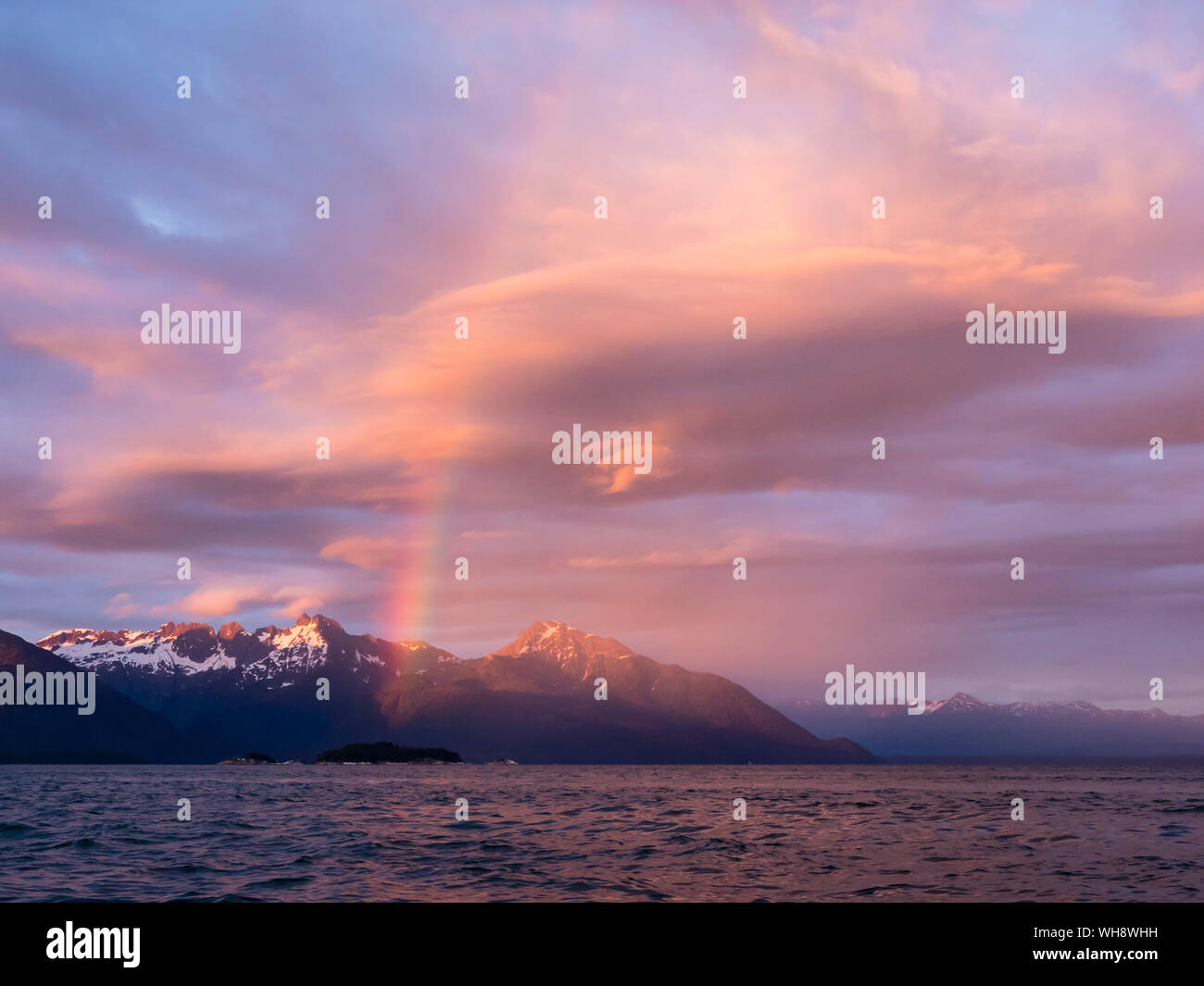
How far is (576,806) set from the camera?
92250 mm

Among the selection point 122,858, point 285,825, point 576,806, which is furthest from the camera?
point 576,806

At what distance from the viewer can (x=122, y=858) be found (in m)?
45.9

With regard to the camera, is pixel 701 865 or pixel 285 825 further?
pixel 285 825
